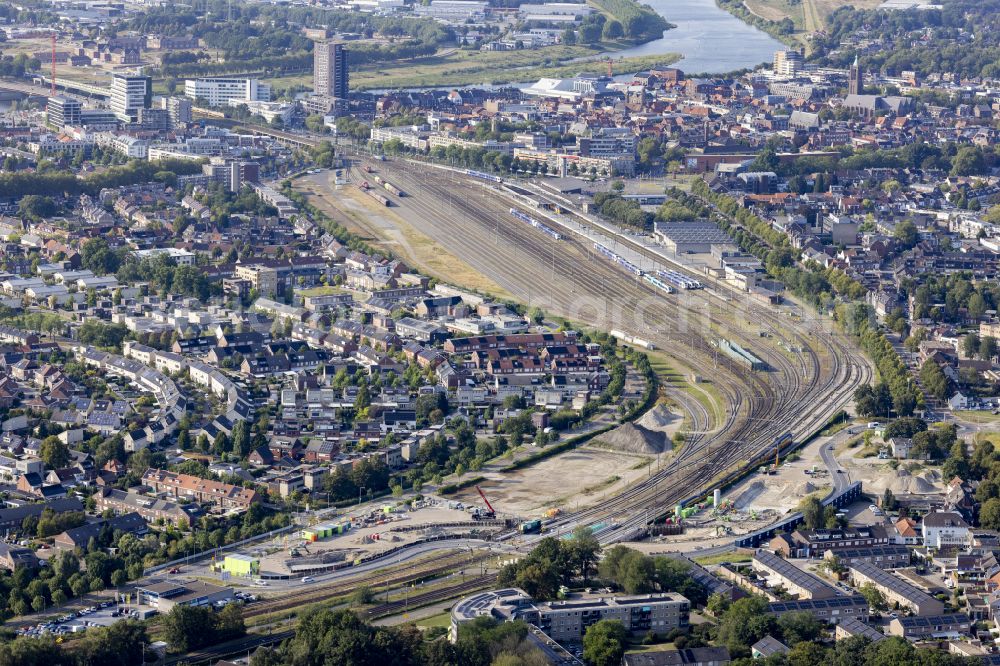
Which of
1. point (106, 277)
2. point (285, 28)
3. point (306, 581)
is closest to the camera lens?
point (306, 581)

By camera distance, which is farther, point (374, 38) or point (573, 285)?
point (374, 38)

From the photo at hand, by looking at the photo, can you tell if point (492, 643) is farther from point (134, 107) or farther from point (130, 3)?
point (130, 3)

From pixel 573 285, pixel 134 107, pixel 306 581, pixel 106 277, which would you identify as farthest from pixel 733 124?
pixel 306 581

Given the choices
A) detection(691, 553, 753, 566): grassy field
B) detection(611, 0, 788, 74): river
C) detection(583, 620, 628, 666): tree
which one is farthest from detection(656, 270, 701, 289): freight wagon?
detection(611, 0, 788, 74): river

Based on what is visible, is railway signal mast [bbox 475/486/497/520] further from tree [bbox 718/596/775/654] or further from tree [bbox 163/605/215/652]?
tree [bbox 163/605/215/652]

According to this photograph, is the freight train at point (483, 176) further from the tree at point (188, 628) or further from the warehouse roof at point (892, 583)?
the tree at point (188, 628)

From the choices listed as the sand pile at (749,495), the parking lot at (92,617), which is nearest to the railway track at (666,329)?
the sand pile at (749,495)

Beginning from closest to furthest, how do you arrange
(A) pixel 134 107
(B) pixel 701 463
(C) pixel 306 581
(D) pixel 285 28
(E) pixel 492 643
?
(E) pixel 492 643, (C) pixel 306 581, (B) pixel 701 463, (A) pixel 134 107, (D) pixel 285 28
